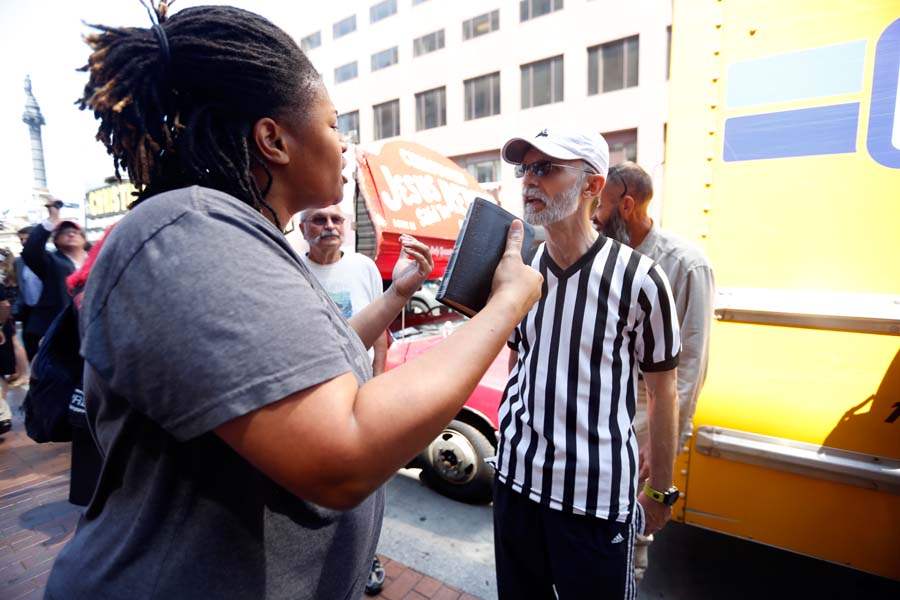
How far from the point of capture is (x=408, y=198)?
6.07 meters

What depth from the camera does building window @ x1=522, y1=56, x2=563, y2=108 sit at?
18453 mm

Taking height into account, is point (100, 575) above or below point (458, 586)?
above

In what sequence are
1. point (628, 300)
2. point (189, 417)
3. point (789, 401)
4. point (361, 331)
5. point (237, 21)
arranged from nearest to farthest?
point (189, 417) < point (237, 21) < point (361, 331) < point (628, 300) < point (789, 401)

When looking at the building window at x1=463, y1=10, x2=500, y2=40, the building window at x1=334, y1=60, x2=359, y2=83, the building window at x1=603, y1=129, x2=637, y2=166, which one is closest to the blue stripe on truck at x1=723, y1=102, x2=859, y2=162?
the building window at x1=603, y1=129, x2=637, y2=166

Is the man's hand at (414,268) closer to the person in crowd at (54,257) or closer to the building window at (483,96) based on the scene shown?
the person in crowd at (54,257)

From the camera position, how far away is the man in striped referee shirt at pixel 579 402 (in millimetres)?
1651

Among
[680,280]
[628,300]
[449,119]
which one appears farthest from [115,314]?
[449,119]

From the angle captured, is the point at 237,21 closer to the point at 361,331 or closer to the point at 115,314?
the point at 115,314

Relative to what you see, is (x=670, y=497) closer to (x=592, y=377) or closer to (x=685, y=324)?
(x=592, y=377)

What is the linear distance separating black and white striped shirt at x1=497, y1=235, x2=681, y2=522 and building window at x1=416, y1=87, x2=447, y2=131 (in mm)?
21449

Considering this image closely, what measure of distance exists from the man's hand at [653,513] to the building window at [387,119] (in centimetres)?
2368

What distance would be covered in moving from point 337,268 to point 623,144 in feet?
53.8

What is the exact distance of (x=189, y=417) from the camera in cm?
63

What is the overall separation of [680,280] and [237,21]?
83.3 inches
